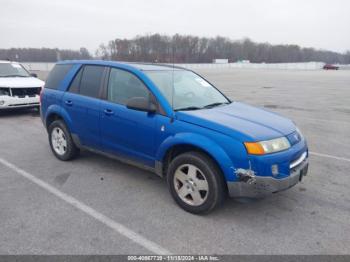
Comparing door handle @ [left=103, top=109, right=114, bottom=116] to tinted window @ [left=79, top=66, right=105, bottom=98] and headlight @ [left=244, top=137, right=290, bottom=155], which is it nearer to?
tinted window @ [left=79, top=66, right=105, bottom=98]

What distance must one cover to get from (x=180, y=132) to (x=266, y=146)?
38.0 inches

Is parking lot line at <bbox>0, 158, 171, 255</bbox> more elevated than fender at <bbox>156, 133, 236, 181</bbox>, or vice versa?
fender at <bbox>156, 133, 236, 181</bbox>

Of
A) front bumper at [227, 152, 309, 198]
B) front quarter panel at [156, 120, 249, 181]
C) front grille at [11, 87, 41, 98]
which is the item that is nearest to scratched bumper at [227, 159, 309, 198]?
front bumper at [227, 152, 309, 198]

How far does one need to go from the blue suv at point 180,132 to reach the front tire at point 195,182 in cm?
1

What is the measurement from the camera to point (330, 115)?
10211mm

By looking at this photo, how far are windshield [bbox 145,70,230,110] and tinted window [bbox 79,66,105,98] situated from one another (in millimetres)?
913

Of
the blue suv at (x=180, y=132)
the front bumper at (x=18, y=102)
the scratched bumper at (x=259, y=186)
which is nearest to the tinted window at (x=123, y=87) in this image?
the blue suv at (x=180, y=132)

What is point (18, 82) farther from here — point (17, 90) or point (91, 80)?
point (91, 80)

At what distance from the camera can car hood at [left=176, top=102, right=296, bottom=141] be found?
3.26m

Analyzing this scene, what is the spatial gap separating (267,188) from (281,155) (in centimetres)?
38

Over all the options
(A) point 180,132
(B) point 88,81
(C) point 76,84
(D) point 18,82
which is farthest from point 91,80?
(D) point 18,82

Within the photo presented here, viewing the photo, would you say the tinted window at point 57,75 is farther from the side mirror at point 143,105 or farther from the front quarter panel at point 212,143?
the front quarter panel at point 212,143

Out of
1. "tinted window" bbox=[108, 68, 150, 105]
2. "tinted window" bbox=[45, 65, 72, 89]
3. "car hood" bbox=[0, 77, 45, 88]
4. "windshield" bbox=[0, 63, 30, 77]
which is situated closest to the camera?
"tinted window" bbox=[108, 68, 150, 105]

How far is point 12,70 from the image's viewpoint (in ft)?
34.9
